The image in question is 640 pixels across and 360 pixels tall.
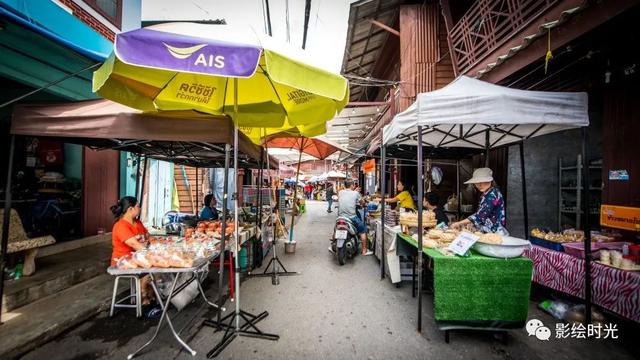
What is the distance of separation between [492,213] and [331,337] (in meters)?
3.13

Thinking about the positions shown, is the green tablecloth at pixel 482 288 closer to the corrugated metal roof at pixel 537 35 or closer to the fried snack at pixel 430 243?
the fried snack at pixel 430 243

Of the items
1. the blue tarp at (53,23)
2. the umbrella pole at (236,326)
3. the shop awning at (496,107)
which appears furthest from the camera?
the blue tarp at (53,23)

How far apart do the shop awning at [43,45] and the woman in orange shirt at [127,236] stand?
270 cm

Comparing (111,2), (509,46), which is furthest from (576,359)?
(111,2)

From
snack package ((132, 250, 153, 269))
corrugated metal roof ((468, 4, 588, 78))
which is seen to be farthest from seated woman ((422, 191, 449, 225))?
snack package ((132, 250, 153, 269))

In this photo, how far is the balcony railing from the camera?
4.68m

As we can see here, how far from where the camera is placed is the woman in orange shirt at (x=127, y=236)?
3.71 metres

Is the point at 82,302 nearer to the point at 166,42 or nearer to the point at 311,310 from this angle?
the point at 311,310

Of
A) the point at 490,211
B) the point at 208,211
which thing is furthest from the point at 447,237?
the point at 208,211

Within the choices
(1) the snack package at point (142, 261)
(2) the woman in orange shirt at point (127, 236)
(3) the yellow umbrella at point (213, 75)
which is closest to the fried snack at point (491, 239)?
(3) the yellow umbrella at point (213, 75)

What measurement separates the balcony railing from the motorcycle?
512 centimetres

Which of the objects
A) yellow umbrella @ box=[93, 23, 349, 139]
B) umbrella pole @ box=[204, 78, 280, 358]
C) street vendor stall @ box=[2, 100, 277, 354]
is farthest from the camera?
street vendor stall @ box=[2, 100, 277, 354]

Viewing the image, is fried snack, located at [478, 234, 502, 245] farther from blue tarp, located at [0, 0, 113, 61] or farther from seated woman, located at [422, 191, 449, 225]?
blue tarp, located at [0, 0, 113, 61]

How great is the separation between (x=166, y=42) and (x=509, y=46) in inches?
241
